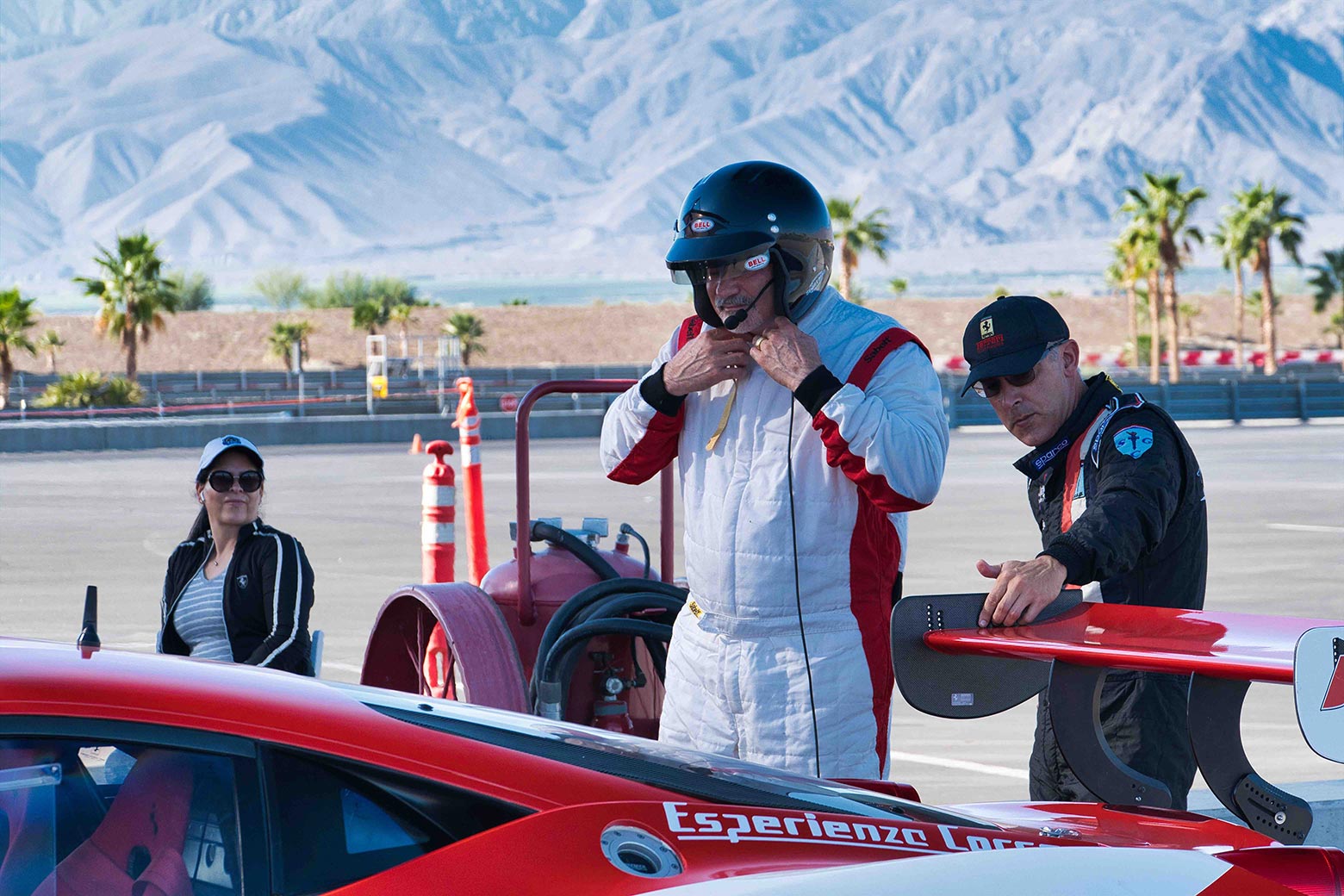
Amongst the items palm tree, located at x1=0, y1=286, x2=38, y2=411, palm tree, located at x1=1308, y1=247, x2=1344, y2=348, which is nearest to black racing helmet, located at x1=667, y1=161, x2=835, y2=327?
palm tree, located at x1=0, y1=286, x2=38, y2=411

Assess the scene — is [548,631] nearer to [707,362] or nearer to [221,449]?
[221,449]

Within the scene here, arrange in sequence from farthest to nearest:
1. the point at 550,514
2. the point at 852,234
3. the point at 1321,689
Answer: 1. the point at 852,234
2. the point at 550,514
3. the point at 1321,689

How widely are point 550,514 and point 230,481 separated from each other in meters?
14.2

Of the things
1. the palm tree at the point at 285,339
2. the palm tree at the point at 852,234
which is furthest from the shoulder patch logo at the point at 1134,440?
the palm tree at the point at 285,339

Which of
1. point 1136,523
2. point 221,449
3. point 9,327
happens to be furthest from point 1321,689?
point 9,327

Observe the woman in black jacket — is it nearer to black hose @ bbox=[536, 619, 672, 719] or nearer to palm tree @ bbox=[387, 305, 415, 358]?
black hose @ bbox=[536, 619, 672, 719]

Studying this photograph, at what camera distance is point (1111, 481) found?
3.37 m

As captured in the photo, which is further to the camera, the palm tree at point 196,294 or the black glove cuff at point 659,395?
the palm tree at point 196,294

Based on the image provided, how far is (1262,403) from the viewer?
39969 mm

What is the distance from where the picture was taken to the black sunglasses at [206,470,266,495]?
18.1 feet

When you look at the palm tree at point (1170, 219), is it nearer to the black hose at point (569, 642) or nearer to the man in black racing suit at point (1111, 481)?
the black hose at point (569, 642)

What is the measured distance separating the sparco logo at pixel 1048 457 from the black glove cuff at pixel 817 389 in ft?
1.78

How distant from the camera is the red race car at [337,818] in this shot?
87.6 inches

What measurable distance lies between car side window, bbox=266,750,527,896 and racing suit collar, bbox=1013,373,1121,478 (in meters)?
1.73
